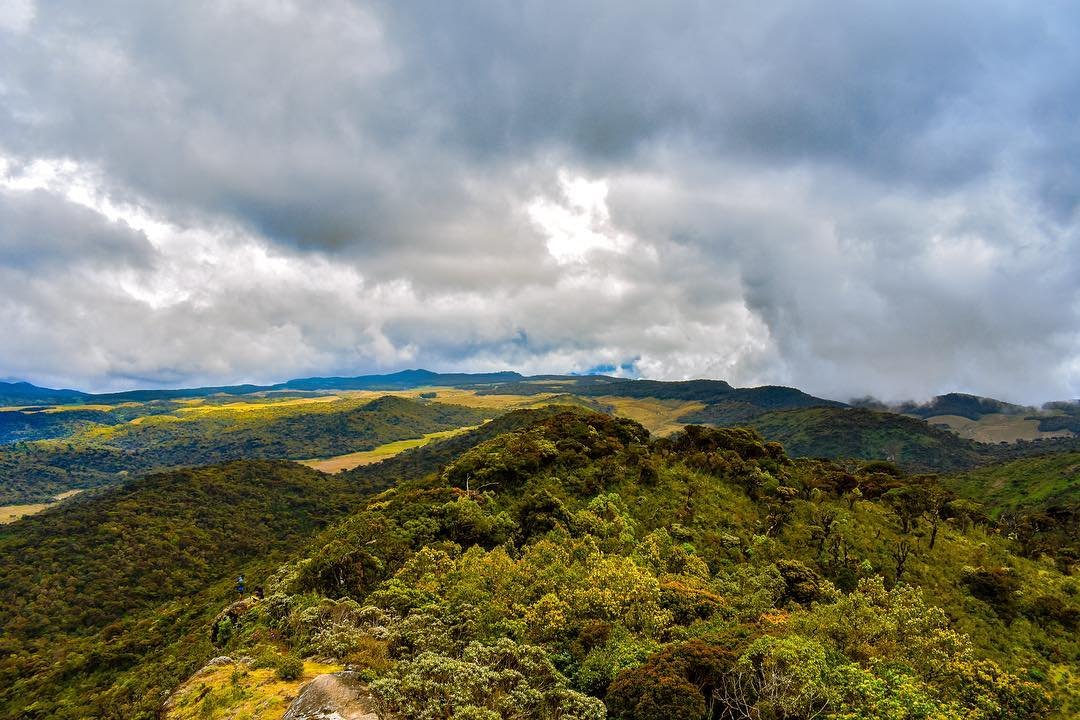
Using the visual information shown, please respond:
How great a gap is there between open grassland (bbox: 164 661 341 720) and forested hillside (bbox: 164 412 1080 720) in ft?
0.98

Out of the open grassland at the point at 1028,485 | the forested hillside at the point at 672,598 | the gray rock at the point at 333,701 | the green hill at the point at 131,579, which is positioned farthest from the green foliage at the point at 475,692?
the open grassland at the point at 1028,485

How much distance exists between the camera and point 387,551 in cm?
4191

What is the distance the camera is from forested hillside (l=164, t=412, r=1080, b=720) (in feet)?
65.9

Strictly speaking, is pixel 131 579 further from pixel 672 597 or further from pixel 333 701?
pixel 672 597

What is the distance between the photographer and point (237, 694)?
66.9ft

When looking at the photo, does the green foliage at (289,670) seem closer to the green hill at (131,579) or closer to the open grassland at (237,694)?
the open grassland at (237,694)

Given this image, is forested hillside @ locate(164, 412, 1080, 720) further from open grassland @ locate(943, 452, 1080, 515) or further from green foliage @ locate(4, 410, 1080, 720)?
open grassland @ locate(943, 452, 1080, 515)

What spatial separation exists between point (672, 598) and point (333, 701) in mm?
20175

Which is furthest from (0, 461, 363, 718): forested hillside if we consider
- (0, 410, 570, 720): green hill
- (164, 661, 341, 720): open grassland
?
(164, 661, 341, 720): open grassland

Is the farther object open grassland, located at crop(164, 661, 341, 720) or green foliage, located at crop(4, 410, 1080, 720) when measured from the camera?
green foliage, located at crop(4, 410, 1080, 720)

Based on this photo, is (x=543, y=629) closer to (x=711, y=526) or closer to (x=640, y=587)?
(x=640, y=587)

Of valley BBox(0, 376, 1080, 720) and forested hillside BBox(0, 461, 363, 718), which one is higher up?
valley BBox(0, 376, 1080, 720)

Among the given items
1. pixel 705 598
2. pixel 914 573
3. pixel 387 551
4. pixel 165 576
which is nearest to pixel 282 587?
pixel 387 551

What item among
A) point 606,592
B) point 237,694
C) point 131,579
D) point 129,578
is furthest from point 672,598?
point 129,578
